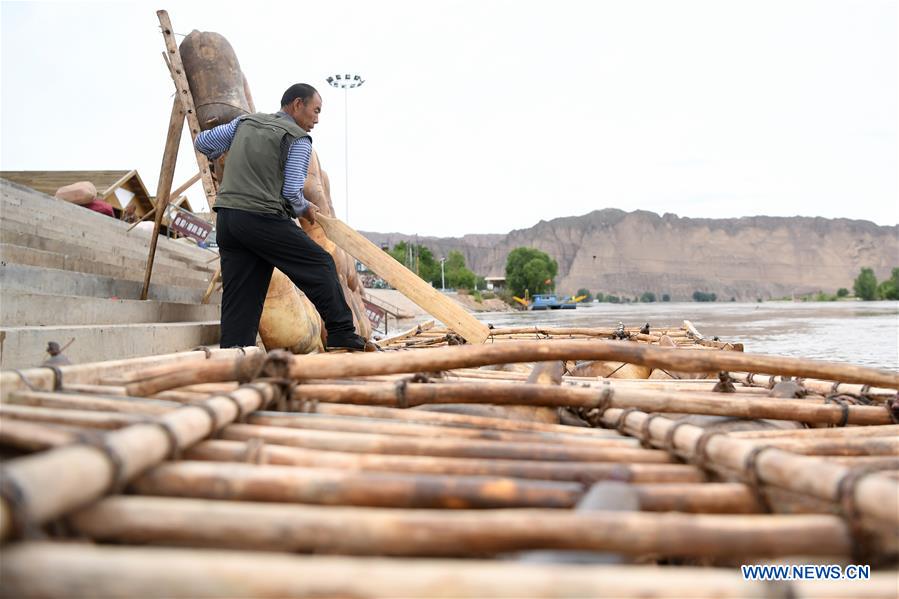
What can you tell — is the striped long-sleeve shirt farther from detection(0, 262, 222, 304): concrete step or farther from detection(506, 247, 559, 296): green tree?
detection(506, 247, 559, 296): green tree

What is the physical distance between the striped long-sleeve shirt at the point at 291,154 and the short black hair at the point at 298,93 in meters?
0.08

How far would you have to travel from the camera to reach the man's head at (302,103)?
3533mm

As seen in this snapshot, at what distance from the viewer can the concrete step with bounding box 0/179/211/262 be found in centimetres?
564

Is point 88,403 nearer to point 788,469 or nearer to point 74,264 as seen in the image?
point 788,469

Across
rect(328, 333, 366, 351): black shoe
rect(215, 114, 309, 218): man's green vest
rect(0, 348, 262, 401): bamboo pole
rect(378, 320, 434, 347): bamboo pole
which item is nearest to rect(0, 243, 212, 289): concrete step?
rect(215, 114, 309, 218): man's green vest

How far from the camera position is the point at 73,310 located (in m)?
3.70

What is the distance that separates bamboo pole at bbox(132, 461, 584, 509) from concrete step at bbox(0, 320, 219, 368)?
2.10 metres

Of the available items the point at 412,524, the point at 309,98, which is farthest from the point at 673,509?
the point at 309,98

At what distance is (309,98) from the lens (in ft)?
11.7

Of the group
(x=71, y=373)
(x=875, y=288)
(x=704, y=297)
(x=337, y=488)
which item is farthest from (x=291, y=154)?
(x=704, y=297)

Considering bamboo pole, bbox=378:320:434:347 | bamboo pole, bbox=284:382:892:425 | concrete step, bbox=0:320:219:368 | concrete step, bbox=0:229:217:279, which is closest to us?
bamboo pole, bbox=284:382:892:425

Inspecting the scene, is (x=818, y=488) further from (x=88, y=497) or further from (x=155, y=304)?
(x=155, y=304)

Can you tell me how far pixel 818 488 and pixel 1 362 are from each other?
2908mm

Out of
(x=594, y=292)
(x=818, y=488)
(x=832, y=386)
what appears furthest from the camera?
(x=594, y=292)
